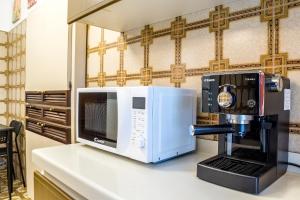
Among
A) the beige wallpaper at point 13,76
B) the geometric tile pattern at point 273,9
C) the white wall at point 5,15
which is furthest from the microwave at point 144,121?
the white wall at point 5,15

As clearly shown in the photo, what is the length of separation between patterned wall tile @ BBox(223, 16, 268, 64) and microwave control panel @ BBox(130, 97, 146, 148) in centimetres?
40

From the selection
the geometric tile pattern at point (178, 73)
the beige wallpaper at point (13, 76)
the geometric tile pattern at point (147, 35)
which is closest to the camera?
the geometric tile pattern at point (178, 73)

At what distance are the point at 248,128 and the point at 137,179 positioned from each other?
34 cm

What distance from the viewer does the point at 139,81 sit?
130 centimetres

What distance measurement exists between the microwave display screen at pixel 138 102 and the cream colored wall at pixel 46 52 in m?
0.89

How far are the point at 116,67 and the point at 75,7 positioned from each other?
41 cm

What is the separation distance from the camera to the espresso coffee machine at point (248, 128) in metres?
0.58

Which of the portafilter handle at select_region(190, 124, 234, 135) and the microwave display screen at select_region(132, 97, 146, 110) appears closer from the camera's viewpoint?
the portafilter handle at select_region(190, 124, 234, 135)

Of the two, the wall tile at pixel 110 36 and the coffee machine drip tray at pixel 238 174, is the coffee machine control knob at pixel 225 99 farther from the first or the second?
the wall tile at pixel 110 36

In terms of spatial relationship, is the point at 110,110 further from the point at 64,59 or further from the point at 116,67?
the point at 64,59

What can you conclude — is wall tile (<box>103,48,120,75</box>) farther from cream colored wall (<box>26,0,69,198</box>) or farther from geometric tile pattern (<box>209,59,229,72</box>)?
geometric tile pattern (<box>209,59,229,72</box>)

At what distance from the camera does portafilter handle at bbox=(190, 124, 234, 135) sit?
0.62 metres

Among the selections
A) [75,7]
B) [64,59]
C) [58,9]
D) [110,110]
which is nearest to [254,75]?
[110,110]

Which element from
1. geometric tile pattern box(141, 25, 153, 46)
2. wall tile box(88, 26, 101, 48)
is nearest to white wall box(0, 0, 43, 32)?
wall tile box(88, 26, 101, 48)
